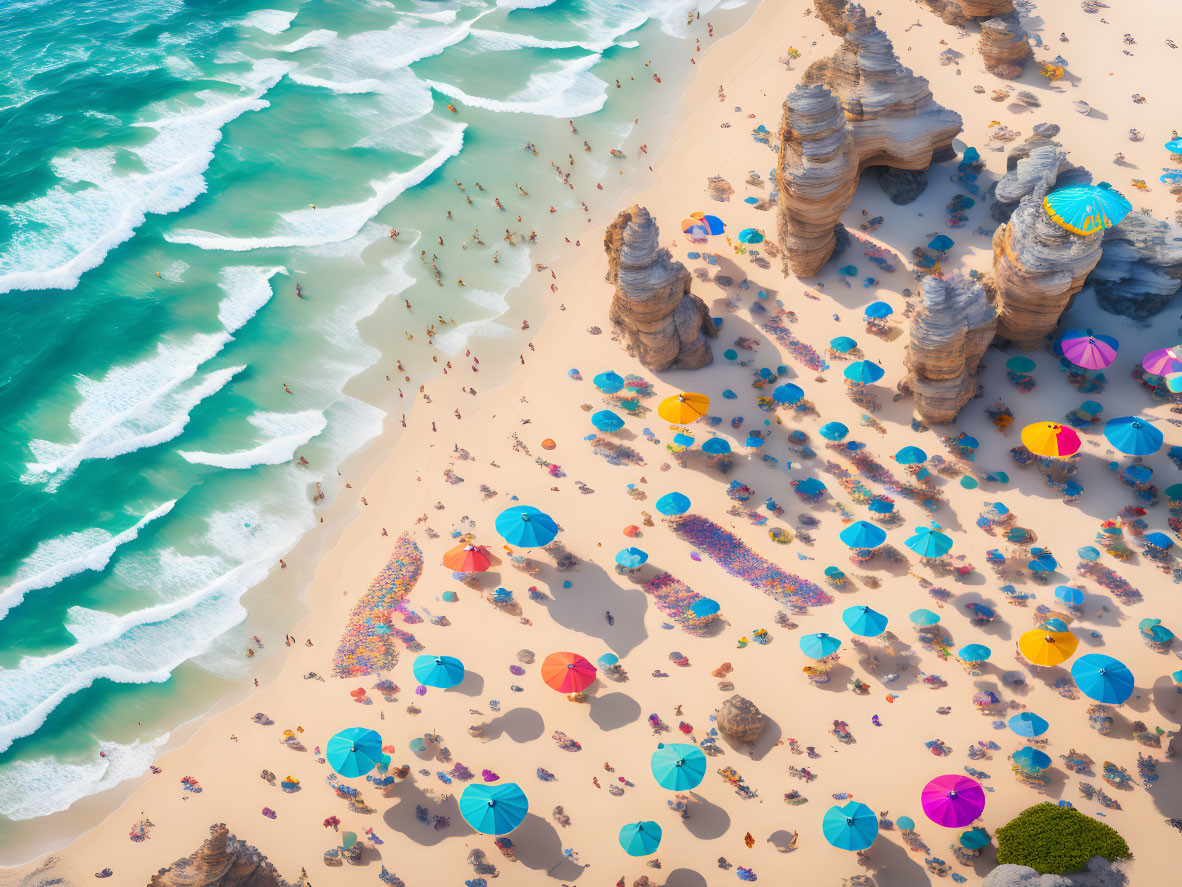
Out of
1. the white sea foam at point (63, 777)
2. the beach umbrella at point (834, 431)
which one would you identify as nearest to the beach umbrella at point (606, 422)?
the beach umbrella at point (834, 431)

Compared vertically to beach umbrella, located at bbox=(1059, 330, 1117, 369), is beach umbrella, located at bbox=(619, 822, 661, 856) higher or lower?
lower

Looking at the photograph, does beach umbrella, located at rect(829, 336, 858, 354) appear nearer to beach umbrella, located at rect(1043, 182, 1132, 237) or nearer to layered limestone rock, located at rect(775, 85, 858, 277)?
layered limestone rock, located at rect(775, 85, 858, 277)

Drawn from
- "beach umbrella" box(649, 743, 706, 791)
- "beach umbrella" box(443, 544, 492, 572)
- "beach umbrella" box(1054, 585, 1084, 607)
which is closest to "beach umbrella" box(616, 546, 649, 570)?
"beach umbrella" box(443, 544, 492, 572)

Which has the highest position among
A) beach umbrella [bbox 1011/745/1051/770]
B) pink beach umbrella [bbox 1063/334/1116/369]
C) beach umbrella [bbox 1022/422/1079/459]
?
pink beach umbrella [bbox 1063/334/1116/369]

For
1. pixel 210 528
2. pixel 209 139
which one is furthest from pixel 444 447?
pixel 209 139

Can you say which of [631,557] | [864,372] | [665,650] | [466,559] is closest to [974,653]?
[665,650]

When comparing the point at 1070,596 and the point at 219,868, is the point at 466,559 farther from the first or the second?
the point at 1070,596
